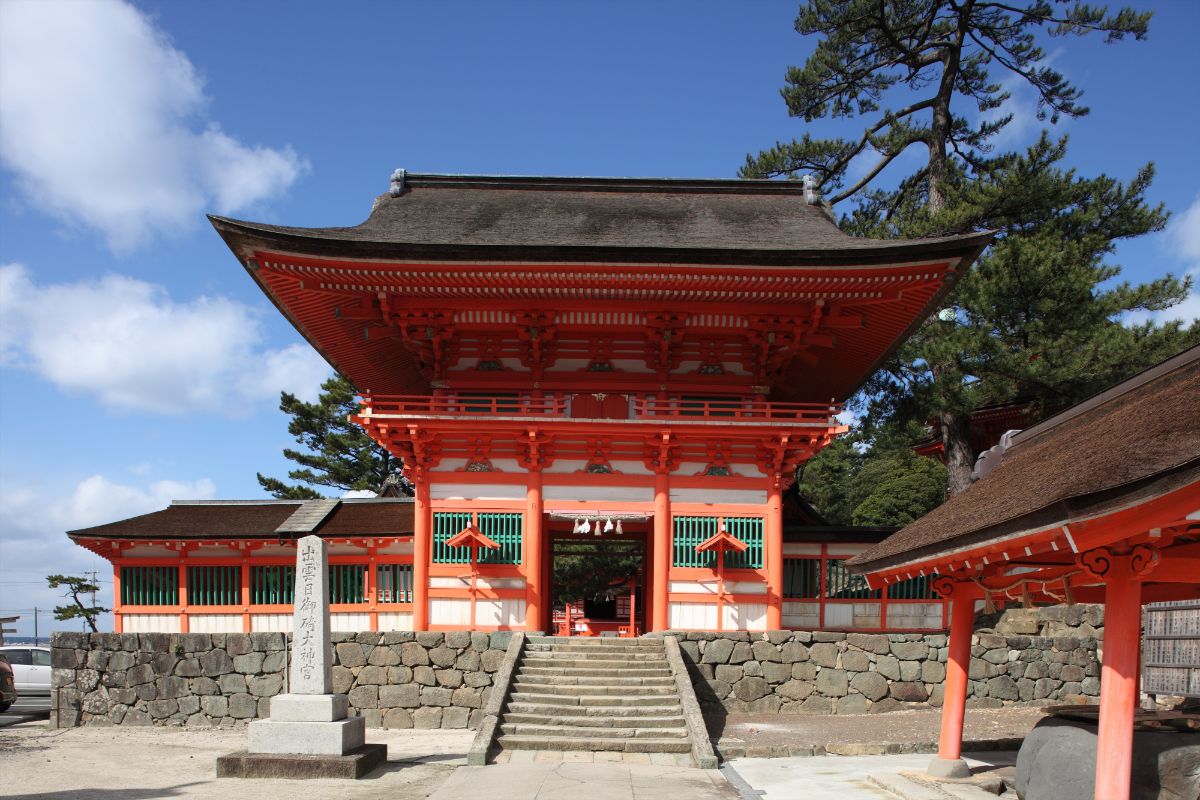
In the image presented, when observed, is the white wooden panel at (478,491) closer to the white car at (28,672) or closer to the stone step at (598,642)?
the stone step at (598,642)

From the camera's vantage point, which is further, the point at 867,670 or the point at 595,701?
the point at 867,670

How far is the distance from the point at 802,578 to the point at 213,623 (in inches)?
482

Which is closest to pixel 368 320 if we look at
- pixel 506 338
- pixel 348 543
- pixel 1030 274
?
pixel 506 338

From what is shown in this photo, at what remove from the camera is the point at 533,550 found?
18.4 metres

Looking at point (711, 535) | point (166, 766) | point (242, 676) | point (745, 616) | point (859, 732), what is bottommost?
point (859, 732)

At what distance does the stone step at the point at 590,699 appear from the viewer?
15.1 meters

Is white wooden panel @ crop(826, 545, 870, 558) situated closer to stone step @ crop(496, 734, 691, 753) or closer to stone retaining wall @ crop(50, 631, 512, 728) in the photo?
stone retaining wall @ crop(50, 631, 512, 728)

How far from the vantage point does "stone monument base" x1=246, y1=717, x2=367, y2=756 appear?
12.1 metres

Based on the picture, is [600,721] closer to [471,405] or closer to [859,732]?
[859,732]

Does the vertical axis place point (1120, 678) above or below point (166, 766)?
above

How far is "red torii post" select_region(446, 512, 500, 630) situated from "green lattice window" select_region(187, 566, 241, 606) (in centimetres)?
517

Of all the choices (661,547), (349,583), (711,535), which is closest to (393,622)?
(349,583)

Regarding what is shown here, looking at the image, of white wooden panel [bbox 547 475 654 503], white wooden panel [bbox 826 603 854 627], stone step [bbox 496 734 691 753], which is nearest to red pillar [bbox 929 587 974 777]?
stone step [bbox 496 734 691 753]

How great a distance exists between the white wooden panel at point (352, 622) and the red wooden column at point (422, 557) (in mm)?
1693
